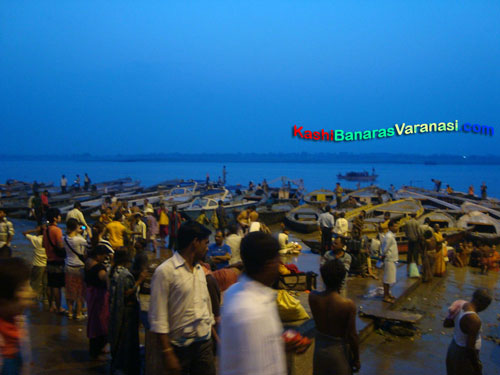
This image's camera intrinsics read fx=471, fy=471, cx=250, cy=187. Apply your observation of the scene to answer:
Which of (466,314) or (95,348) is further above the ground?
(466,314)

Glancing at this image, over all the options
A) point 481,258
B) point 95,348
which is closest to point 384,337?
point 95,348

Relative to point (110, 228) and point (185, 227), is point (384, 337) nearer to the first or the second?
point (185, 227)

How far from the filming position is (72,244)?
22.0 feet

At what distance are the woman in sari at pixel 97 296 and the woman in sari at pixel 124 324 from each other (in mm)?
542

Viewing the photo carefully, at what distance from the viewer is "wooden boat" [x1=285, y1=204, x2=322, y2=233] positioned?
68.5ft

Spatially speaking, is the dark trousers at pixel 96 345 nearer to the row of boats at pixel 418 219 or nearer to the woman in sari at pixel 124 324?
the woman in sari at pixel 124 324

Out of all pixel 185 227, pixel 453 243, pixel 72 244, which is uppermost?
pixel 185 227

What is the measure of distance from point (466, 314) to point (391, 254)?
15.7 feet

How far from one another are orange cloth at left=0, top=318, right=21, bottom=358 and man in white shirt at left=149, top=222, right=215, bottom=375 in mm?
891

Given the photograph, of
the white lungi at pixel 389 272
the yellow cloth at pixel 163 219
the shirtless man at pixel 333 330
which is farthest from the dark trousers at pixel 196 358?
the yellow cloth at pixel 163 219

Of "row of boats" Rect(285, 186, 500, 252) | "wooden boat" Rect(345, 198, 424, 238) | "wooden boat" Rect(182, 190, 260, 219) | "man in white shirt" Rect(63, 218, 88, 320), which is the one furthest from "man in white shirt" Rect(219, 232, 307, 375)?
"wooden boat" Rect(182, 190, 260, 219)

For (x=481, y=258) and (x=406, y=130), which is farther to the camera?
(x=406, y=130)

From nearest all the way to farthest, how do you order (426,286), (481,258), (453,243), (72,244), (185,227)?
(185,227) → (72,244) → (426,286) → (481,258) → (453,243)

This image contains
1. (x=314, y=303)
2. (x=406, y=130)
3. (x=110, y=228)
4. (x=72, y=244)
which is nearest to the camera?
(x=314, y=303)
